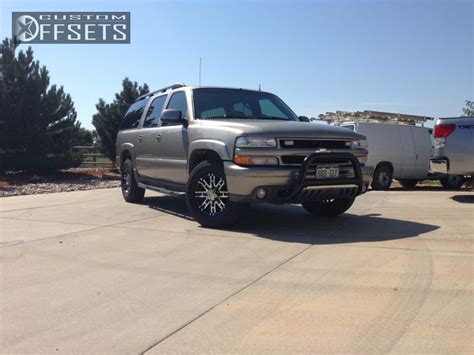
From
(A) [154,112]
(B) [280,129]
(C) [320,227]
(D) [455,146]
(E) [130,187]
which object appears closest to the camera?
(B) [280,129]

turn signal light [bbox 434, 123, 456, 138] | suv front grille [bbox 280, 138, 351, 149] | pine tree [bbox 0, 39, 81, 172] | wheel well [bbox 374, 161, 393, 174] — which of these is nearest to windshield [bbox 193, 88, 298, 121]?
suv front grille [bbox 280, 138, 351, 149]

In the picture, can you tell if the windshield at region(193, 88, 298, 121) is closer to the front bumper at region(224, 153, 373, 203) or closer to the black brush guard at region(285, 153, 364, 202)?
Result: the front bumper at region(224, 153, 373, 203)

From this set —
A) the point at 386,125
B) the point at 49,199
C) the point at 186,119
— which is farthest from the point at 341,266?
the point at 386,125

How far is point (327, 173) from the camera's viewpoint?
5938 millimetres

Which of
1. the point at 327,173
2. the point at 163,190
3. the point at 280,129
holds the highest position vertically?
the point at 280,129

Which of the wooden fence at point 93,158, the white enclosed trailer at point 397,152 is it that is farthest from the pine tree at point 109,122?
the white enclosed trailer at point 397,152

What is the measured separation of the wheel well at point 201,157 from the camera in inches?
253

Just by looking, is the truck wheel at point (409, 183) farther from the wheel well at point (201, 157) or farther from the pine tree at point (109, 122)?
the pine tree at point (109, 122)

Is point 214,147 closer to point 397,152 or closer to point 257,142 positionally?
point 257,142

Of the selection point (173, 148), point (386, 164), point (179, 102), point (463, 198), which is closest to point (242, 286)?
point (173, 148)

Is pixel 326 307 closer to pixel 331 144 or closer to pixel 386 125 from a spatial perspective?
pixel 331 144

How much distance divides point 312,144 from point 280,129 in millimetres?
447

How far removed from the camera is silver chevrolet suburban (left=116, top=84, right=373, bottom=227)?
5.79m

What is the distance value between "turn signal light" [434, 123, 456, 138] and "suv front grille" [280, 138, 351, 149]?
3.92 meters
